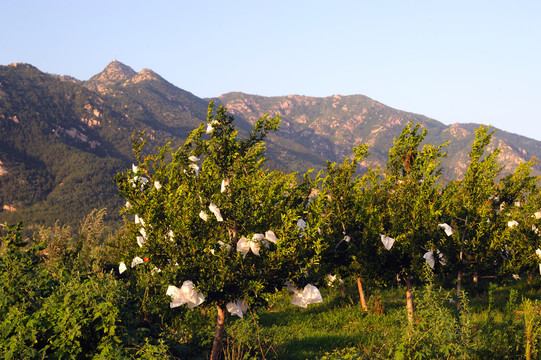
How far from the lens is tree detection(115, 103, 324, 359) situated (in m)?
6.04

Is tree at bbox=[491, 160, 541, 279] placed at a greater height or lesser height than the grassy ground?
greater

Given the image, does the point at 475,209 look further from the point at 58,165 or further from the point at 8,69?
the point at 8,69

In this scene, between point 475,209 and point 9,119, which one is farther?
point 9,119

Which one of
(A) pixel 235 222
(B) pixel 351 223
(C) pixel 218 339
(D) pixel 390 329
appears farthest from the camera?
(B) pixel 351 223

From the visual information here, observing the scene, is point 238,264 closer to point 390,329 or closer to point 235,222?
point 235,222

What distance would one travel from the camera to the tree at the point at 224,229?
19.8ft

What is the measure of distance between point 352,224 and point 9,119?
544ft

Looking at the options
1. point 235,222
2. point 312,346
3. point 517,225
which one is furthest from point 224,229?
point 517,225

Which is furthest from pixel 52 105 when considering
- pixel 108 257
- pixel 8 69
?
pixel 108 257

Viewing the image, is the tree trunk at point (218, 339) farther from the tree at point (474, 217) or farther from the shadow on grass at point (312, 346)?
the tree at point (474, 217)

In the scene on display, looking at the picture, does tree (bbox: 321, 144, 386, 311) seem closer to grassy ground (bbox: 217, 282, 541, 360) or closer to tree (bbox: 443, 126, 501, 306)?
grassy ground (bbox: 217, 282, 541, 360)

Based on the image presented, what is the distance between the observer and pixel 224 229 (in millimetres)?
6781

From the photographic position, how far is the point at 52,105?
166 metres

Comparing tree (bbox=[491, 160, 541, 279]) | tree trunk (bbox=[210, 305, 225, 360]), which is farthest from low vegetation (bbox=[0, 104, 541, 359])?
tree (bbox=[491, 160, 541, 279])
